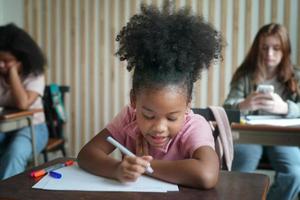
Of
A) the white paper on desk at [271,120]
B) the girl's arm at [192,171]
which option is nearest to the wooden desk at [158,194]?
the girl's arm at [192,171]

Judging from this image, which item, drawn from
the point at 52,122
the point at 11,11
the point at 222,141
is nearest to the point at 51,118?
the point at 52,122

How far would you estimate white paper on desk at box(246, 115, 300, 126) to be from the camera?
1.93 m

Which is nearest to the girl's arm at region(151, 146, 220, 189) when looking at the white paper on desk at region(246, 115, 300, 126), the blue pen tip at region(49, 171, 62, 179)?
the blue pen tip at region(49, 171, 62, 179)

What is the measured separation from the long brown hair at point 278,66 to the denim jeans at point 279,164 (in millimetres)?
419

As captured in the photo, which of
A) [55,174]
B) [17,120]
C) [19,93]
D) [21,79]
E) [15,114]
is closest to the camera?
[55,174]

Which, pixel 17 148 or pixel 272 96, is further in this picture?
pixel 17 148

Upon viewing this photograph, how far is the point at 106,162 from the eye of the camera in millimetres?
1072

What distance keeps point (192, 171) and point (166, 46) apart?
329 millimetres

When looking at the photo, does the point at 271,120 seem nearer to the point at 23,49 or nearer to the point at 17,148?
the point at 17,148

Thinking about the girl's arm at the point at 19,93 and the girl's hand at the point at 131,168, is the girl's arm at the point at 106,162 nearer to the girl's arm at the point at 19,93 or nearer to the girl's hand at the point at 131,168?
the girl's hand at the point at 131,168

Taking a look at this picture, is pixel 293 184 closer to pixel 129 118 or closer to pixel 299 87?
pixel 299 87

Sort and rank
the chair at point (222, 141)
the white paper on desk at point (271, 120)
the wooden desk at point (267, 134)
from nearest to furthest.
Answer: the chair at point (222, 141)
the wooden desk at point (267, 134)
the white paper on desk at point (271, 120)

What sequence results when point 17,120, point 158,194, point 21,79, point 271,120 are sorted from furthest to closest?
point 21,79 → point 17,120 → point 271,120 → point 158,194

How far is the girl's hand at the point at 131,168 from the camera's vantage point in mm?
971
